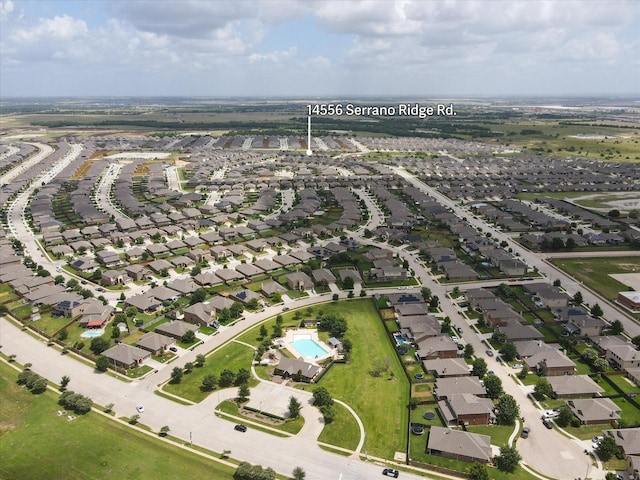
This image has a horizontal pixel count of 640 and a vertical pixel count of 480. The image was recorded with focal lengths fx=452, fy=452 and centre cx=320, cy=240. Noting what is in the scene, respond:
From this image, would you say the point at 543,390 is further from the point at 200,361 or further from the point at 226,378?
the point at 200,361

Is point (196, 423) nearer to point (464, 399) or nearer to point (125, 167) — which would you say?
point (464, 399)

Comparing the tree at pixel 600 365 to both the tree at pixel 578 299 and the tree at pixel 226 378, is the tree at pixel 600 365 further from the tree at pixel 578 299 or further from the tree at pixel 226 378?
the tree at pixel 226 378

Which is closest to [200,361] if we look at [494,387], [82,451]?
[82,451]

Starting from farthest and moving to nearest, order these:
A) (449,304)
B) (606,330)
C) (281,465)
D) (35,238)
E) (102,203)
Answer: (102,203) → (35,238) → (449,304) → (606,330) → (281,465)

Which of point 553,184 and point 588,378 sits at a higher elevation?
point 553,184

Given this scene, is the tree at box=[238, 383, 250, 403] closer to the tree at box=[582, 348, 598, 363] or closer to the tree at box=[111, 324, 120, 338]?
the tree at box=[111, 324, 120, 338]

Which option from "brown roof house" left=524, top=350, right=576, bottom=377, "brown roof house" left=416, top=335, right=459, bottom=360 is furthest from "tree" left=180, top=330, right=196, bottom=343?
"brown roof house" left=524, top=350, right=576, bottom=377

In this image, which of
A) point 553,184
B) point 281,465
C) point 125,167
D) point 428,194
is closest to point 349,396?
point 281,465
